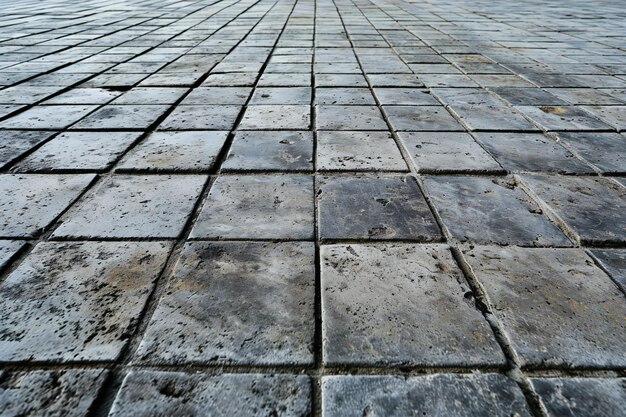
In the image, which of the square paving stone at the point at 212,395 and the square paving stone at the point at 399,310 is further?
the square paving stone at the point at 399,310

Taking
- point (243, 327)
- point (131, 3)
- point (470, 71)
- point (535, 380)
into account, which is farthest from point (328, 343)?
point (131, 3)

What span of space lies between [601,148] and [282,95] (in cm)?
200

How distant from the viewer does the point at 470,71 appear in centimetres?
376

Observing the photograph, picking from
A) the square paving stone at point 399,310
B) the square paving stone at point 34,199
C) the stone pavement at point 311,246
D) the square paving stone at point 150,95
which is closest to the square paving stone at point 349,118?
the stone pavement at point 311,246

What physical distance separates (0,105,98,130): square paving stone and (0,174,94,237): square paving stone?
0.70 meters

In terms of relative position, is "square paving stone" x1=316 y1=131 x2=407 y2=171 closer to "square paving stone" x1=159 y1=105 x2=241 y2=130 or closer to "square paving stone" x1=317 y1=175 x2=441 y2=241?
"square paving stone" x1=317 y1=175 x2=441 y2=241

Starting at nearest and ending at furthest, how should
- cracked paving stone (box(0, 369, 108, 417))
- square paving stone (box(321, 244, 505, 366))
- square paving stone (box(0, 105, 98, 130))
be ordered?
cracked paving stone (box(0, 369, 108, 417)) → square paving stone (box(321, 244, 505, 366)) → square paving stone (box(0, 105, 98, 130))

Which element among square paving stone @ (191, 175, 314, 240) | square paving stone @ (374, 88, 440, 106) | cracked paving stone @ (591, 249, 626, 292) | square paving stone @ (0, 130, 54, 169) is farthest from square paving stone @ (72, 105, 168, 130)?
cracked paving stone @ (591, 249, 626, 292)

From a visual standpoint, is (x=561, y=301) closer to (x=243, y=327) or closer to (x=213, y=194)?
(x=243, y=327)

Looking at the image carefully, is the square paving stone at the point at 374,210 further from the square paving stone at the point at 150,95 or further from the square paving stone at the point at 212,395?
the square paving stone at the point at 150,95

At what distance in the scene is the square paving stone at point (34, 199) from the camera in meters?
1.56

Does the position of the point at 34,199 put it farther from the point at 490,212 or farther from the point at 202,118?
the point at 490,212

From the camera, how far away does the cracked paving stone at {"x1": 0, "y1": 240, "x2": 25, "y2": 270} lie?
1375 millimetres

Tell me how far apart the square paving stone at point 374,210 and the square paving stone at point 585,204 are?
51 cm
